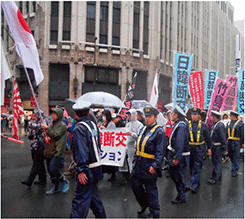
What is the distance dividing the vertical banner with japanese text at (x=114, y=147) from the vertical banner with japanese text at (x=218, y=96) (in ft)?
15.1

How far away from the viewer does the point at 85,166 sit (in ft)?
11.0

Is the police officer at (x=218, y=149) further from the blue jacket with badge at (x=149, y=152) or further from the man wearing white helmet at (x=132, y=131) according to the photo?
the blue jacket with badge at (x=149, y=152)

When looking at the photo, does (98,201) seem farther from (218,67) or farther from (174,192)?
(218,67)

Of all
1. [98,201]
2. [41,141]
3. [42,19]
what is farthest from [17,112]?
[42,19]

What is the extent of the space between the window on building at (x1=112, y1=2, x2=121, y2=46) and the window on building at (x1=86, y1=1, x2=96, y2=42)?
2.46 m

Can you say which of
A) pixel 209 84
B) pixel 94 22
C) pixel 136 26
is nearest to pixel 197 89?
pixel 209 84

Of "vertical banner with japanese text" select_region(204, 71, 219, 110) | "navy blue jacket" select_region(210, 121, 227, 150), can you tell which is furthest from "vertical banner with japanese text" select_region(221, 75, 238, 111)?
"navy blue jacket" select_region(210, 121, 227, 150)

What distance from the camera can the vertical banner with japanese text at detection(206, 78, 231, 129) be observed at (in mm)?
9172

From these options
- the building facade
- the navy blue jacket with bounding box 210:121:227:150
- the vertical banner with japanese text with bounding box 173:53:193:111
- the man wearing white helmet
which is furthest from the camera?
the building facade

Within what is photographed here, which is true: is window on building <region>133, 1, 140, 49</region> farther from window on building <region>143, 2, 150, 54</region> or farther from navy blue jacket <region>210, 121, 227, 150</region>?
navy blue jacket <region>210, 121, 227, 150</region>

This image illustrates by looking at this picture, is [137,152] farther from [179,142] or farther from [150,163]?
[179,142]

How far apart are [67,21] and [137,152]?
26.1 metres

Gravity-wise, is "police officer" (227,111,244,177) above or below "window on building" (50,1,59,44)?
below

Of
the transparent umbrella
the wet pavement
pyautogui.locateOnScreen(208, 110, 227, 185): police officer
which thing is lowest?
the wet pavement
